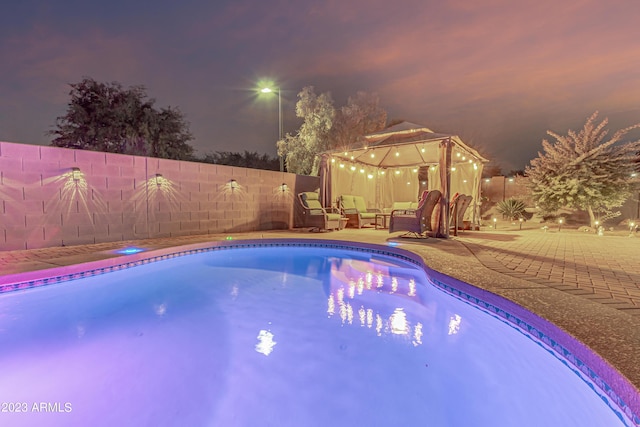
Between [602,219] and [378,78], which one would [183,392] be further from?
[378,78]

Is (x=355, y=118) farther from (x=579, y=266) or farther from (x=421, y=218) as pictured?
(x=579, y=266)

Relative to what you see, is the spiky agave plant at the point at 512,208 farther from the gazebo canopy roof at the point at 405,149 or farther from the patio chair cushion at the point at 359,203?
the patio chair cushion at the point at 359,203

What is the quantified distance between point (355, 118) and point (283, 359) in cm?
1514

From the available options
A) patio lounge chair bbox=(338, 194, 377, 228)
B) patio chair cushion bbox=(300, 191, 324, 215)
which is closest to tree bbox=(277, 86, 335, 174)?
patio lounge chair bbox=(338, 194, 377, 228)

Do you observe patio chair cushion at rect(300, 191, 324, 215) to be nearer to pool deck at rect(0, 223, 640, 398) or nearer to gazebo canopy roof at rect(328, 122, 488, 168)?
gazebo canopy roof at rect(328, 122, 488, 168)

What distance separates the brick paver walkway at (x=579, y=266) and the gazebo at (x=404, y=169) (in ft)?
6.53

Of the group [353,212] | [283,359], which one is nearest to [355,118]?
[353,212]

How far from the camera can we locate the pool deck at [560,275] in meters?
1.75

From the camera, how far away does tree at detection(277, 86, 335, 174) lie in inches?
592

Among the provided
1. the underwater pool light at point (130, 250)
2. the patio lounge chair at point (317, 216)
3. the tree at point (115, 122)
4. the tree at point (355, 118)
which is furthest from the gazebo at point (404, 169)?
the tree at point (115, 122)

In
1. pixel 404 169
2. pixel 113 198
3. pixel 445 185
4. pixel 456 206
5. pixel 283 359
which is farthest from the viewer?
pixel 404 169

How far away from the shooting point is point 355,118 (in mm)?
15797

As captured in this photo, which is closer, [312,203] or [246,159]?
[312,203]

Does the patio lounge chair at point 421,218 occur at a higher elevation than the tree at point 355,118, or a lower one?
lower
